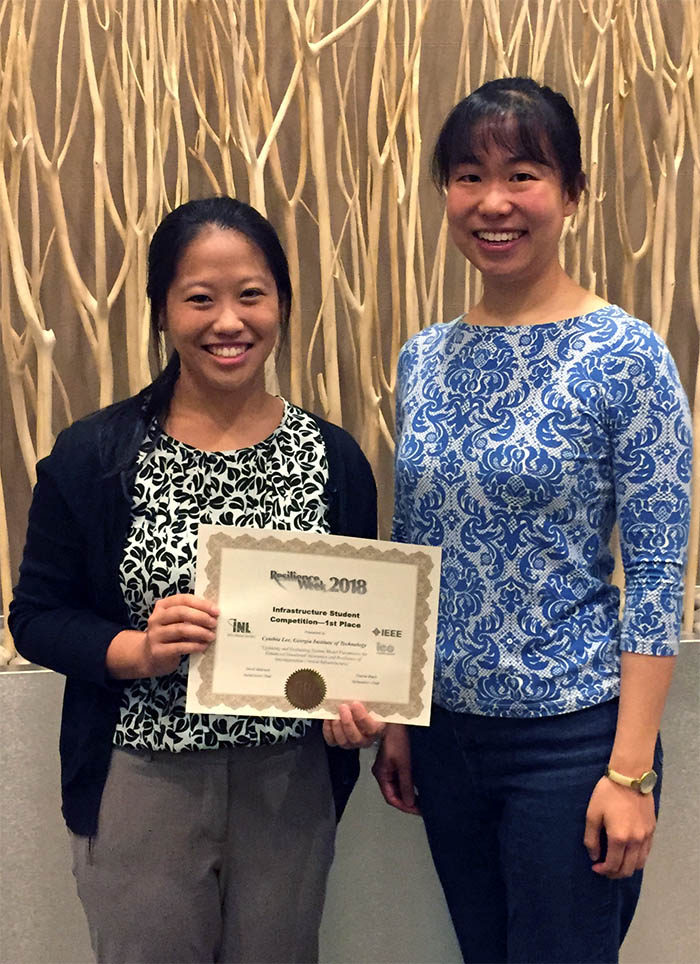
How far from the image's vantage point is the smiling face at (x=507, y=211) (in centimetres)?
93

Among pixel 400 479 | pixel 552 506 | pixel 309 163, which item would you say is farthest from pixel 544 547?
pixel 309 163

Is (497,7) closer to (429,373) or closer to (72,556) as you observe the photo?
(429,373)

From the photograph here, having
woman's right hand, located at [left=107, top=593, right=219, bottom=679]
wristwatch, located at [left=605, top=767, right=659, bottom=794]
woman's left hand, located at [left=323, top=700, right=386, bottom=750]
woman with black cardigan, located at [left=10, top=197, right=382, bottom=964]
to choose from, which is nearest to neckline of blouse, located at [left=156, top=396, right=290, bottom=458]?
woman with black cardigan, located at [left=10, top=197, right=382, bottom=964]

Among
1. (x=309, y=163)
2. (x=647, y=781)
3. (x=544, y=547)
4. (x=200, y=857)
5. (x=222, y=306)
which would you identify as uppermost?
(x=309, y=163)

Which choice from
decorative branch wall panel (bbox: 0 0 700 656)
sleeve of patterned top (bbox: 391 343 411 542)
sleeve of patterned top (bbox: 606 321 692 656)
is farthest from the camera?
decorative branch wall panel (bbox: 0 0 700 656)

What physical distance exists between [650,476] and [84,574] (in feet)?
1.88

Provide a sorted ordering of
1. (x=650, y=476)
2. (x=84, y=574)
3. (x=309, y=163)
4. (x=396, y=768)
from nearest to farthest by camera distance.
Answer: (x=650, y=476) < (x=84, y=574) < (x=396, y=768) < (x=309, y=163)

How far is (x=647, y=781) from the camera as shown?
894mm

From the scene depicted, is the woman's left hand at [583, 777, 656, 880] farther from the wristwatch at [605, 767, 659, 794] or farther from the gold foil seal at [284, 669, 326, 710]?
the gold foil seal at [284, 669, 326, 710]

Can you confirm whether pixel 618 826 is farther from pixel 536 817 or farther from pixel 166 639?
pixel 166 639

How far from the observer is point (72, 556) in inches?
37.9

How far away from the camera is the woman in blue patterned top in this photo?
88 centimetres

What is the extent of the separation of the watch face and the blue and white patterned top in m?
0.08

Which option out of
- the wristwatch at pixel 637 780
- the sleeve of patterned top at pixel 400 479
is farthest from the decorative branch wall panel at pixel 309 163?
the wristwatch at pixel 637 780
